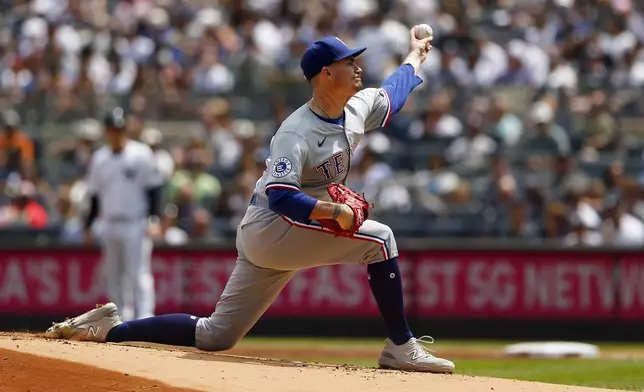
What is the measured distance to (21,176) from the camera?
Result: 1534cm

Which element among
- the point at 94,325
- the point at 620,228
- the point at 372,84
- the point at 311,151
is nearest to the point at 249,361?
the point at 94,325

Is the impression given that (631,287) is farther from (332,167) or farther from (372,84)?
(332,167)

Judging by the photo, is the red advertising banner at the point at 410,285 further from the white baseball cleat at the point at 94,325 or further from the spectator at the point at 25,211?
the white baseball cleat at the point at 94,325

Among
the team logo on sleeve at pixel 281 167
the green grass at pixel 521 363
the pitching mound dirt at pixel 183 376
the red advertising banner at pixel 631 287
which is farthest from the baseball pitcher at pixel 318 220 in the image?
the red advertising banner at pixel 631 287

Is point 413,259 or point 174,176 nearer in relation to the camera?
point 413,259

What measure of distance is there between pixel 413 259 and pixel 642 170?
3.09m

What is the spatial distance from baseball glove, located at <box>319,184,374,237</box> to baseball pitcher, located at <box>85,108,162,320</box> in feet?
18.2

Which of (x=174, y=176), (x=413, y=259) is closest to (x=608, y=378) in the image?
(x=413, y=259)

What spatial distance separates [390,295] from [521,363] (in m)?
4.09

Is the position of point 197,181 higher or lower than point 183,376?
higher

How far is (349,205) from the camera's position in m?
6.32

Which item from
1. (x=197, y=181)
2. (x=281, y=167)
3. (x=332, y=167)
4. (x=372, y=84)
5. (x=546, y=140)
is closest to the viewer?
(x=281, y=167)

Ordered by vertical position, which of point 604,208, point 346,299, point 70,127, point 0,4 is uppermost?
point 0,4

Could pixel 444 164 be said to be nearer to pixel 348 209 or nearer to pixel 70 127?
pixel 70 127
